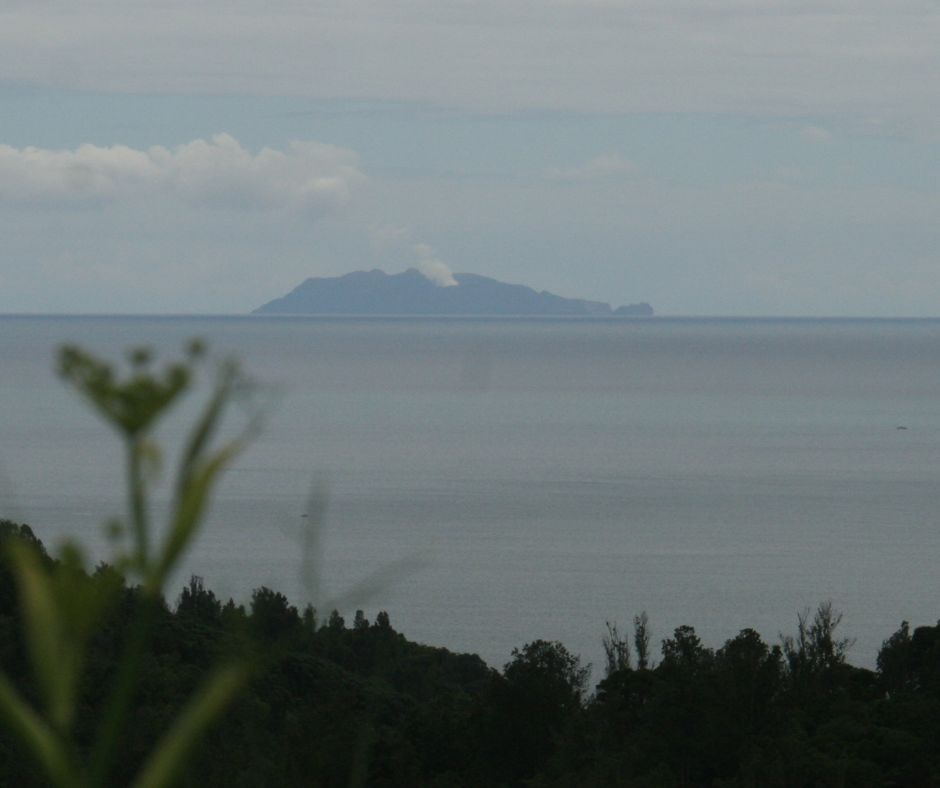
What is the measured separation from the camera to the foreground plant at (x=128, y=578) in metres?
1.09

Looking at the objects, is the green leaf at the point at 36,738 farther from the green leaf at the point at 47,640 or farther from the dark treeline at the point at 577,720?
→ the dark treeline at the point at 577,720

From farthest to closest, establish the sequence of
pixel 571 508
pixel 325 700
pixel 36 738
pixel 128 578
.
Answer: pixel 571 508 < pixel 325 700 < pixel 128 578 < pixel 36 738

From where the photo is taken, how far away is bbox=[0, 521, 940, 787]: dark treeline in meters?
16.1

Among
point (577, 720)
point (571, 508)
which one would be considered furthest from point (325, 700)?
point (571, 508)

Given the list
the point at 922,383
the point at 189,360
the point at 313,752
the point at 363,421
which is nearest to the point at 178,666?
the point at 313,752

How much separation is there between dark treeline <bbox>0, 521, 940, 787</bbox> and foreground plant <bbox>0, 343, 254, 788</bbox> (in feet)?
27.3

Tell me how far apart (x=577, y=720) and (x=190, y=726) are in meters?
21.2

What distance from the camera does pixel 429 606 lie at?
182ft

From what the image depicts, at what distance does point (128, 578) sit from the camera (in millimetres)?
1221

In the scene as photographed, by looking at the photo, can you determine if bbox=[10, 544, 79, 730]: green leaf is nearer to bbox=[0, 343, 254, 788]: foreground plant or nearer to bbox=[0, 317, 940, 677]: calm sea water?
bbox=[0, 343, 254, 788]: foreground plant

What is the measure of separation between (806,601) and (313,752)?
4672 centimetres

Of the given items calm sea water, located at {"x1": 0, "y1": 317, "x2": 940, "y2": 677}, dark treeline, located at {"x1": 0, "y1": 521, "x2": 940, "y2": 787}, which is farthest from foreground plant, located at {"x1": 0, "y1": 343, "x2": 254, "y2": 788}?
calm sea water, located at {"x1": 0, "y1": 317, "x2": 940, "y2": 677}

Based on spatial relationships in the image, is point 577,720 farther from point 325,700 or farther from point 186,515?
point 186,515

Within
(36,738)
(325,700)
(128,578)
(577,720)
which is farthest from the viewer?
(577,720)
